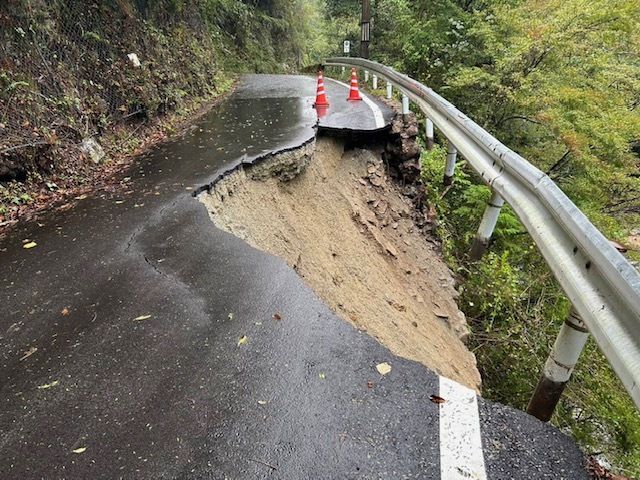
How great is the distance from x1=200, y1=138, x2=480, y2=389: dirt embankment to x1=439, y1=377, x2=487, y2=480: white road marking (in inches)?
59.1

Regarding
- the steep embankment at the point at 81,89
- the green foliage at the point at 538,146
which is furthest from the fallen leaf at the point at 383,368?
the steep embankment at the point at 81,89

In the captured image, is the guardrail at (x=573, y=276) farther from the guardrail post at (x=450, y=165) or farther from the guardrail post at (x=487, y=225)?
the guardrail post at (x=450, y=165)

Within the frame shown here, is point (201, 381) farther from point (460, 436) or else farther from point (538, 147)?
point (538, 147)

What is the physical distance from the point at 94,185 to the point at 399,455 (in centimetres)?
536

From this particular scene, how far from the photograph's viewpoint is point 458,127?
5.58 metres

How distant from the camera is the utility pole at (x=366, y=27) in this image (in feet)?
58.5

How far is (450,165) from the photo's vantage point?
769 centimetres

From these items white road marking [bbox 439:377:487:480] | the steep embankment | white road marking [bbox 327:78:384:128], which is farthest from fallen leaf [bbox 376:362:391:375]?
white road marking [bbox 327:78:384:128]

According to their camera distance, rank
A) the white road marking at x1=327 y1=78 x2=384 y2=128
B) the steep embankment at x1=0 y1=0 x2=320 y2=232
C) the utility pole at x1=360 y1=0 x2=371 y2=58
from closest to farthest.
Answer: the steep embankment at x1=0 y1=0 x2=320 y2=232 < the white road marking at x1=327 y1=78 x2=384 y2=128 < the utility pole at x1=360 y1=0 x2=371 y2=58

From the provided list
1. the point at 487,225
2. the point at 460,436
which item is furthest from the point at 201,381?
the point at 487,225

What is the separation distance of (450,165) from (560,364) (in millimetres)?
5658

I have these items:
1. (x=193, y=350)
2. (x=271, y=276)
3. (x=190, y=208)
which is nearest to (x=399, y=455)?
(x=193, y=350)

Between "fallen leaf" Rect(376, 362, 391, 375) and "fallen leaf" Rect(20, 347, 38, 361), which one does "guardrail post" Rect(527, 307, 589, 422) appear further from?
"fallen leaf" Rect(20, 347, 38, 361)

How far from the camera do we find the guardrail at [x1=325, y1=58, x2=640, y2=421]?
1.83 m
